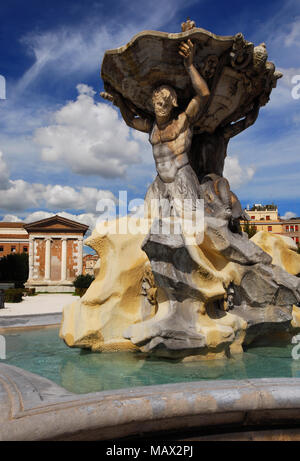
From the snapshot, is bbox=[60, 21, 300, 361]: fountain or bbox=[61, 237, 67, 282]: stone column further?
bbox=[61, 237, 67, 282]: stone column

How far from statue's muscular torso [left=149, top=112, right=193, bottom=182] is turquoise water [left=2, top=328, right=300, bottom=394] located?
10.3 ft

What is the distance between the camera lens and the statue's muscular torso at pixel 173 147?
261 inches

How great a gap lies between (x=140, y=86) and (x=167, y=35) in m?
1.15

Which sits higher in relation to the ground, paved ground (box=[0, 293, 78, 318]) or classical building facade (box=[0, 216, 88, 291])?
classical building facade (box=[0, 216, 88, 291])

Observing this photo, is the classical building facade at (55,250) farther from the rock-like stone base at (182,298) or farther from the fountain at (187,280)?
the rock-like stone base at (182,298)

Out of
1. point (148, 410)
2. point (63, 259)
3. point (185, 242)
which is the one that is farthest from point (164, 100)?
point (63, 259)

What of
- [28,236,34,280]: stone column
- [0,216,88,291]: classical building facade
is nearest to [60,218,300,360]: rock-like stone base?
[0,216,88,291]: classical building facade

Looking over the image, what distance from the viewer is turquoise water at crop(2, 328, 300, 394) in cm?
425

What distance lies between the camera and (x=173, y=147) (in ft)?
21.9

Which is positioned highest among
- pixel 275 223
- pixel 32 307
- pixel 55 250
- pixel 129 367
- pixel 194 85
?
pixel 275 223

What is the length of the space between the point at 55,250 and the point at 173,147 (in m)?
45.0

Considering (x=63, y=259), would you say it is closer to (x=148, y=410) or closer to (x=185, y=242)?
(x=185, y=242)

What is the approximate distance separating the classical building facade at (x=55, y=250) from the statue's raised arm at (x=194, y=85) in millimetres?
43994

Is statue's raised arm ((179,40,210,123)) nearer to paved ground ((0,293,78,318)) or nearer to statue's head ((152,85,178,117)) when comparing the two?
statue's head ((152,85,178,117))
